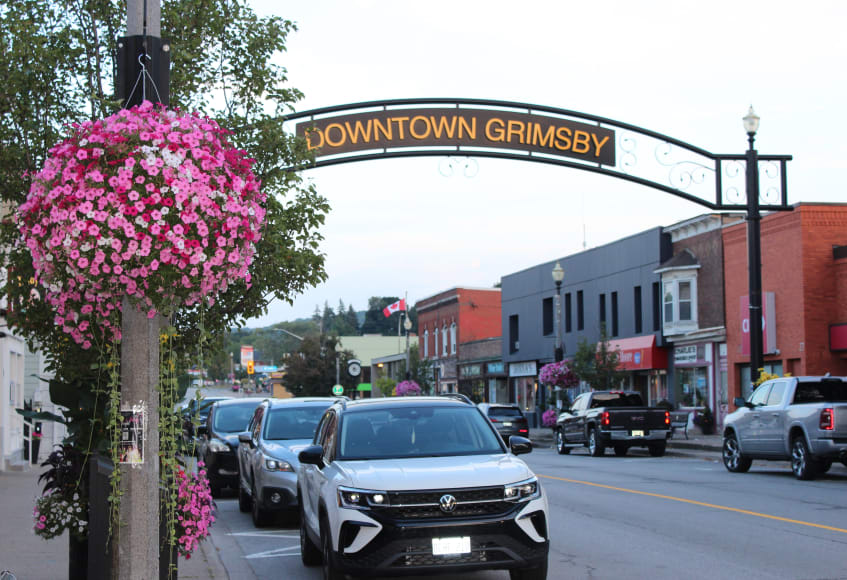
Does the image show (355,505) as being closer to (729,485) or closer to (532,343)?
(729,485)

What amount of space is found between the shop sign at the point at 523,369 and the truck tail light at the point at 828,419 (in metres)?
38.6

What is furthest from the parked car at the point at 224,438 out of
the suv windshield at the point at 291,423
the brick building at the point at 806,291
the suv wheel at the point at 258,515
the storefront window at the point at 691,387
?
the storefront window at the point at 691,387

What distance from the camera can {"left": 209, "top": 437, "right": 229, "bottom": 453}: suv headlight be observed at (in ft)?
61.7

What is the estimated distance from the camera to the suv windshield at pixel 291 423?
1528 centimetres

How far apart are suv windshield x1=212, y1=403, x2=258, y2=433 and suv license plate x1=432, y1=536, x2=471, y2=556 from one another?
1192 centimetres

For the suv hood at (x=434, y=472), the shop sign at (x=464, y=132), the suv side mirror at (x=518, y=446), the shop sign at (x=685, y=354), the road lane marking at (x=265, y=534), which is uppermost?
the shop sign at (x=464, y=132)

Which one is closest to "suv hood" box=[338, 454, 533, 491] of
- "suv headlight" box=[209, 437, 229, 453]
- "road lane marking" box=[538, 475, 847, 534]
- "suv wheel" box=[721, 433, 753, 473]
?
"road lane marking" box=[538, 475, 847, 534]

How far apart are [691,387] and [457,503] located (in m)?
34.4

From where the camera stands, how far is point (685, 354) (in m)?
41.5

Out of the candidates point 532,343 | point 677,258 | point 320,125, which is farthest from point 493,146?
point 532,343

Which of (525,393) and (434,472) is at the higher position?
(434,472)

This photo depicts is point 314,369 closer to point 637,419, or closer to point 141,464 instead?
point 637,419

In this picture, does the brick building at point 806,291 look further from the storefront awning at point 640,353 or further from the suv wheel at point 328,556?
the suv wheel at point 328,556

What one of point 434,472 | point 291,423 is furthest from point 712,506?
point 434,472
